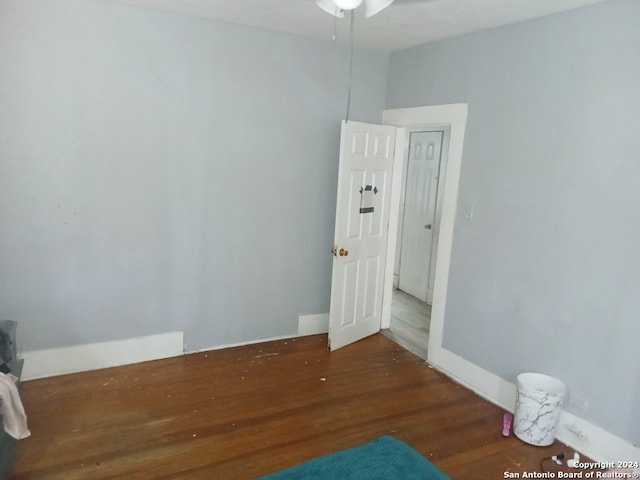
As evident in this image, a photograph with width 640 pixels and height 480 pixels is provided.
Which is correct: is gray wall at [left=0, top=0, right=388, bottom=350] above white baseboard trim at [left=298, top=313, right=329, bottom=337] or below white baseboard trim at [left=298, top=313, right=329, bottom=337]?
above

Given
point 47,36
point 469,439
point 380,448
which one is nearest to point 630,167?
point 469,439

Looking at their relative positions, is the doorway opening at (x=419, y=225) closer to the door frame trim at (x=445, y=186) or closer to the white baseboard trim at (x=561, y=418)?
the door frame trim at (x=445, y=186)

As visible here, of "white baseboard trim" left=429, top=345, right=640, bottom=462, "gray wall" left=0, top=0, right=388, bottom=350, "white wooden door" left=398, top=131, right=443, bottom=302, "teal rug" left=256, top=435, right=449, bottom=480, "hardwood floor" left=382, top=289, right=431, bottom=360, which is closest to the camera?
"teal rug" left=256, top=435, right=449, bottom=480

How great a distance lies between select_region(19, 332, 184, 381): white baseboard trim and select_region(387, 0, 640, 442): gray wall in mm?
2290

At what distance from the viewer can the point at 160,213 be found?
3494mm

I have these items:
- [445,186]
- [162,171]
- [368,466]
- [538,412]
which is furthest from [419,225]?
[368,466]

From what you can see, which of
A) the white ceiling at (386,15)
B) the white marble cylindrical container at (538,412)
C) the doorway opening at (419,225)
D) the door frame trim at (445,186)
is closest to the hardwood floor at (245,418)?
the white marble cylindrical container at (538,412)

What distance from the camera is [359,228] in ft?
13.2

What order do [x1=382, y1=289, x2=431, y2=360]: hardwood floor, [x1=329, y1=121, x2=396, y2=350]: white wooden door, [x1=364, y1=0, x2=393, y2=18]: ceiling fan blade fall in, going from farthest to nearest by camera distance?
[x1=382, y1=289, x2=431, y2=360]: hardwood floor, [x1=329, y1=121, x2=396, y2=350]: white wooden door, [x1=364, y1=0, x2=393, y2=18]: ceiling fan blade

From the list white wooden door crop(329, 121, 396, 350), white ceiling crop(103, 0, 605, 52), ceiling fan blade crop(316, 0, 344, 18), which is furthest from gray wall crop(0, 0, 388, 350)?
ceiling fan blade crop(316, 0, 344, 18)

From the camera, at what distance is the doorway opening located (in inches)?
204

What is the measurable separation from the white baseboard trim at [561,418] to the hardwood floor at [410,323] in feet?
1.15

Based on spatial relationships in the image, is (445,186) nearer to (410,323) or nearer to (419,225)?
(410,323)

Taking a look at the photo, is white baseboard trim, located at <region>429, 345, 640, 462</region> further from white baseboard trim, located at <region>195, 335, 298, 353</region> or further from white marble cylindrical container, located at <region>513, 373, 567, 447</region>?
white baseboard trim, located at <region>195, 335, 298, 353</region>
